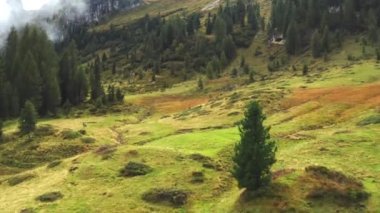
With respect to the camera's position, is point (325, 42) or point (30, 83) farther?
point (325, 42)

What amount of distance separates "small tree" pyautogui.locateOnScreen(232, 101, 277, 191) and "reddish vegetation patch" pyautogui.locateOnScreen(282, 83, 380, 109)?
43.0 m

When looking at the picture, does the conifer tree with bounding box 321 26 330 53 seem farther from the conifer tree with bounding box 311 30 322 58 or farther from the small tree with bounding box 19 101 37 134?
the small tree with bounding box 19 101 37 134

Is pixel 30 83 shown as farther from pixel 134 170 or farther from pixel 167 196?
pixel 167 196

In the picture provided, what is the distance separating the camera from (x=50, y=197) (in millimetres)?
56312

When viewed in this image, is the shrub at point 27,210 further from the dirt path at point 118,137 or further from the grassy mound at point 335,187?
the dirt path at point 118,137

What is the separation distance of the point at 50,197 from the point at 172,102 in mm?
92130

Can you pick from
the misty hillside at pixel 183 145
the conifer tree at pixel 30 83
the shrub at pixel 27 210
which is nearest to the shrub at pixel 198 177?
the misty hillside at pixel 183 145

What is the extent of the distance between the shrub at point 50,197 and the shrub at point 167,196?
8.79 meters

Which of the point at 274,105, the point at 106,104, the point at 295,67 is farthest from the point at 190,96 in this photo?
the point at 274,105

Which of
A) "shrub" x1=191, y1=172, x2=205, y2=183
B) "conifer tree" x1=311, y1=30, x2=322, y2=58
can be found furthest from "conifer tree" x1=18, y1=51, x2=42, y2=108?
"conifer tree" x1=311, y1=30, x2=322, y2=58

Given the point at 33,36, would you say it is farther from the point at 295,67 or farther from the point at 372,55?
the point at 372,55

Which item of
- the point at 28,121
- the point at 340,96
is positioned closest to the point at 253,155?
the point at 340,96

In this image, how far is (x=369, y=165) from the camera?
2306 inches

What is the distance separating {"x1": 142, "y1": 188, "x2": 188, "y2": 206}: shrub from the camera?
5410cm
